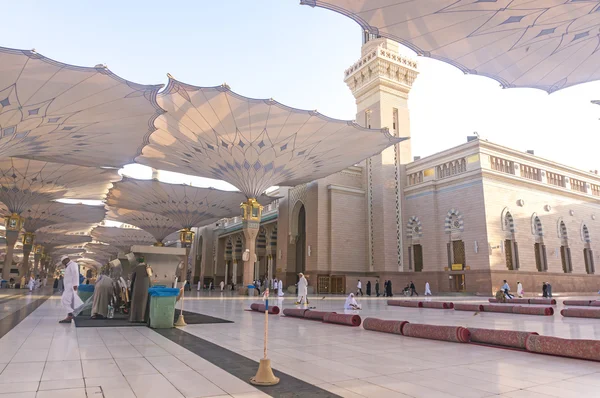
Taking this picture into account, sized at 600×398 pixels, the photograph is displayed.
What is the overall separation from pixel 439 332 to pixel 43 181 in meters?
25.4

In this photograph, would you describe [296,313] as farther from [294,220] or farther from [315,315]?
[294,220]

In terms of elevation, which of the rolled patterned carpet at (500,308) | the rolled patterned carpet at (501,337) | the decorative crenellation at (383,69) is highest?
the decorative crenellation at (383,69)

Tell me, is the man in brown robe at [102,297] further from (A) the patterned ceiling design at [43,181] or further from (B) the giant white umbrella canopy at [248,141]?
(A) the patterned ceiling design at [43,181]

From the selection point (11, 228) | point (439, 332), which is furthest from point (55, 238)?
point (439, 332)

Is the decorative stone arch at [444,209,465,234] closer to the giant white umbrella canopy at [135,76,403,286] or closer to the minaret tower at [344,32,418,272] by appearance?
the minaret tower at [344,32,418,272]

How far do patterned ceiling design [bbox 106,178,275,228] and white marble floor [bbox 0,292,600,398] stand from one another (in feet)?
71.1

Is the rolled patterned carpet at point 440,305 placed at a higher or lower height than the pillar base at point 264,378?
lower

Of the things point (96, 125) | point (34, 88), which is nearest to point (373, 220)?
point (96, 125)

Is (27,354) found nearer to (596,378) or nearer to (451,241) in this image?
(596,378)

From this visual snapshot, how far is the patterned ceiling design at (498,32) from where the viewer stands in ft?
27.5

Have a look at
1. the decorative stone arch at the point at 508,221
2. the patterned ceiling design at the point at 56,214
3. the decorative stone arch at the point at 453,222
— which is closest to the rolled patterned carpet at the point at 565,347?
the decorative stone arch at the point at 453,222

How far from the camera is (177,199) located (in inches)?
1171

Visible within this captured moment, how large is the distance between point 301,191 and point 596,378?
87.1 feet

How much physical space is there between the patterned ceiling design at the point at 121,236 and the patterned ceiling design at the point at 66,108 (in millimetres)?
32854
